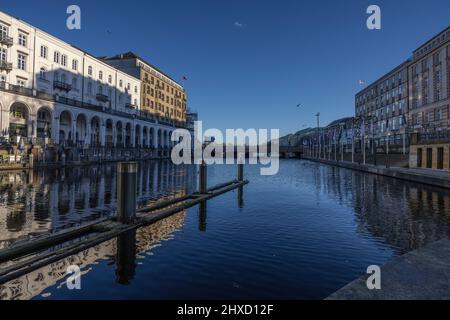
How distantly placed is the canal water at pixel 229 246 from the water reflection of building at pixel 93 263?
0.02m

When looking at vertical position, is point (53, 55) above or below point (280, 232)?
above

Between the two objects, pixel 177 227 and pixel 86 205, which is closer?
pixel 177 227

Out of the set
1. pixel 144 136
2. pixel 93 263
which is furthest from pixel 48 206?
pixel 144 136

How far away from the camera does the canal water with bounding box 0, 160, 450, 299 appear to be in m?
5.97

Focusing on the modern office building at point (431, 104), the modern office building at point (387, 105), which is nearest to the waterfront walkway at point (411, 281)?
the modern office building at point (431, 104)

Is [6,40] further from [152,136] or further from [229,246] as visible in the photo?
[229,246]

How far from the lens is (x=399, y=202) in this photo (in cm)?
1714

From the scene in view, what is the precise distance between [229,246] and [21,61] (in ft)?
165

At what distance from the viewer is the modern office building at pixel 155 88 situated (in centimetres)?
8138

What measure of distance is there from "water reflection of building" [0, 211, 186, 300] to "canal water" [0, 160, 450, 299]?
23 mm

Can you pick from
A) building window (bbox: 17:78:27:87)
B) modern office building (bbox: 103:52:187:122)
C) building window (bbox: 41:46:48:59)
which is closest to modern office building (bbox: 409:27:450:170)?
building window (bbox: 17:78:27:87)

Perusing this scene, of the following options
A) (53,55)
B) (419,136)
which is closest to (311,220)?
(419,136)
